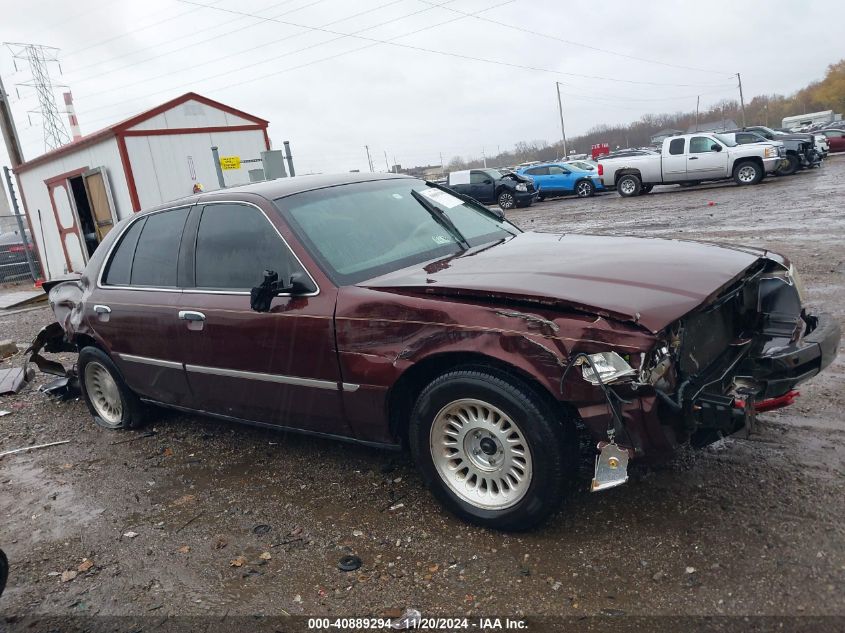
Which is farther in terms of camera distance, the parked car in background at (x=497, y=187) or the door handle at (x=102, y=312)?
the parked car in background at (x=497, y=187)

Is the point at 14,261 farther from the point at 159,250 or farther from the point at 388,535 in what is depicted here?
the point at 388,535

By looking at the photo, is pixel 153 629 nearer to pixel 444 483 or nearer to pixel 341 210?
pixel 444 483

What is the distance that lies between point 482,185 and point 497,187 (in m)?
0.76

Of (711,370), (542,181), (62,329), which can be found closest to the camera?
(711,370)

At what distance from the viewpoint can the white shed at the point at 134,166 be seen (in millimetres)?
14242

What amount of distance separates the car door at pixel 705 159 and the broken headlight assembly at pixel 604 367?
1978cm

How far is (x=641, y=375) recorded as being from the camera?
258 cm

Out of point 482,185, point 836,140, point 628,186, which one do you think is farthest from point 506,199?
point 836,140

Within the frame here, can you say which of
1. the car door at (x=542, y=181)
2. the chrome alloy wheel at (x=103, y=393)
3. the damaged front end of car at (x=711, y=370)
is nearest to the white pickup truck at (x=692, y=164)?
the car door at (x=542, y=181)

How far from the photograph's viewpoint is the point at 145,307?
14.2ft

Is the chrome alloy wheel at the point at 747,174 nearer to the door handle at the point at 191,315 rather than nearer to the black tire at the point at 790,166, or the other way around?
the black tire at the point at 790,166

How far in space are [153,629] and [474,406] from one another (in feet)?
5.38

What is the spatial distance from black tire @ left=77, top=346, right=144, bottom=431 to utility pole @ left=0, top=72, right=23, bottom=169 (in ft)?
50.1

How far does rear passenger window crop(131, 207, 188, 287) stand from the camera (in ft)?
14.1
